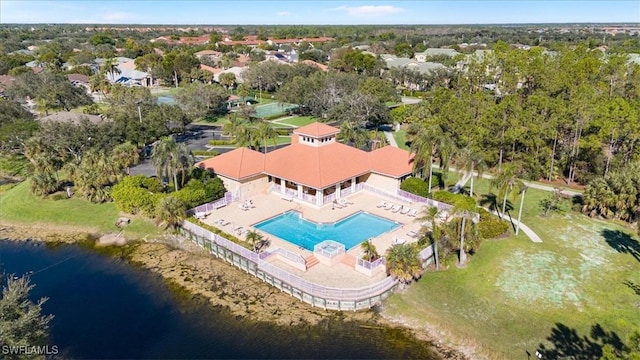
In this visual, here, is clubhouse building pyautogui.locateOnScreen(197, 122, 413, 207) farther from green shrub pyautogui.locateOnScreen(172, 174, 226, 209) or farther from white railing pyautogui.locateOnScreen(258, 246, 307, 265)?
white railing pyautogui.locateOnScreen(258, 246, 307, 265)

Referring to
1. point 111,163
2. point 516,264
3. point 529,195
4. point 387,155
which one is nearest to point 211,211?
point 111,163

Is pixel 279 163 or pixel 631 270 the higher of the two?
pixel 279 163

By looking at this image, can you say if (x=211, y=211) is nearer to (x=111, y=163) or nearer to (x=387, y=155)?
(x=111, y=163)

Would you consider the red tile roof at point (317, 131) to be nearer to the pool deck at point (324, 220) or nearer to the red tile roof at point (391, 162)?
the red tile roof at point (391, 162)

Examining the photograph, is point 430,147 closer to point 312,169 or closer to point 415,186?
point 415,186

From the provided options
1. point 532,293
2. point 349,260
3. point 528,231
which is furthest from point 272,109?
point 532,293

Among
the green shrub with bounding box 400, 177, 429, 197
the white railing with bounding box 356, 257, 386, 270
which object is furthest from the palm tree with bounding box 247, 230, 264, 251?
the green shrub with bounding box 400, 177, 429, 197
